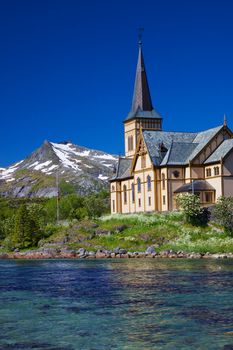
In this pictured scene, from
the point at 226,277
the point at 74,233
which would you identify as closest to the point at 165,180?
the point at 74,233

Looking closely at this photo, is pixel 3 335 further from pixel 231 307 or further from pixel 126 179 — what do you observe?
pixel 126 179

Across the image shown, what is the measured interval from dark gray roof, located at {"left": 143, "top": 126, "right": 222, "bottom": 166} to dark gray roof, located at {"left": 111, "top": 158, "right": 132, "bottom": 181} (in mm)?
11015

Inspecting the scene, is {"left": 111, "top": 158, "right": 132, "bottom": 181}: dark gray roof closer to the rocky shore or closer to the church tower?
the church tower

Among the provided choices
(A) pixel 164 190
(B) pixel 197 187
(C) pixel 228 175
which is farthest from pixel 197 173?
(A) pixel 164 190

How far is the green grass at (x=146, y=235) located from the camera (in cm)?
6925

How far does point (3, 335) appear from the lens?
70.0 ft

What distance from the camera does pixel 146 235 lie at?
243 ft

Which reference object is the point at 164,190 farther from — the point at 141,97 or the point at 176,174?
the point at 141,97

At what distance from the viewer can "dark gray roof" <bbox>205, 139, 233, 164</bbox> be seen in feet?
261

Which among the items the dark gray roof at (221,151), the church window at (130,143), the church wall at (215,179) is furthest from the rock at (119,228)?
the church window at (130,143)

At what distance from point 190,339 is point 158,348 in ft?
5.60

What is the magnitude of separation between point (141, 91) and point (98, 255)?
51.7m

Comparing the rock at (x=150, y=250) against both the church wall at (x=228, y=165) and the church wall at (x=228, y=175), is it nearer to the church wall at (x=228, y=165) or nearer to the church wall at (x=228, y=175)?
the church wall at (x=228, y=175)

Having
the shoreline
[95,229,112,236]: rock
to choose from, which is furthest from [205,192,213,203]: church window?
the shoreline
